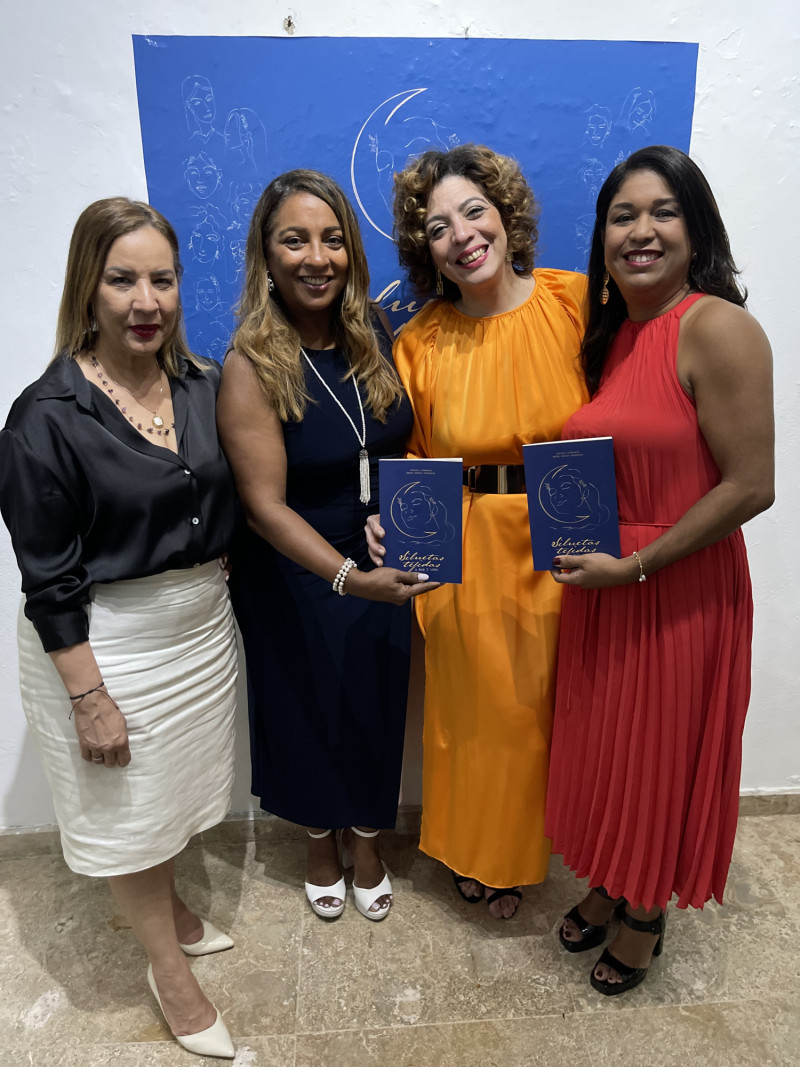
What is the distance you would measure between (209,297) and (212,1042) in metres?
1.92

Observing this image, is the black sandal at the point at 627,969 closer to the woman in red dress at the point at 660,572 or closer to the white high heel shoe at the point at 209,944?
the woman in red dress at the point at 660,572

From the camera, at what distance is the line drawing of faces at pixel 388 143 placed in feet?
6.13

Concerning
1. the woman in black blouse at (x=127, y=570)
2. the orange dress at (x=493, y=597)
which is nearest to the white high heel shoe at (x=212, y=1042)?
the woman in black blouse at (x=127, y=570)

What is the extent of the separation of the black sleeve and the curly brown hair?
104 centimetres

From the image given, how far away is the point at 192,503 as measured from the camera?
59.0 inches

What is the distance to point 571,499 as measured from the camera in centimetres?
148

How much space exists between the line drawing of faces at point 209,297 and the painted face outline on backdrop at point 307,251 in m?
0.37

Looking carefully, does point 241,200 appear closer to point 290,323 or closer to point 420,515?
point 290,323

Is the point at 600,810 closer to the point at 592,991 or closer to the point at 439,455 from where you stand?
the point at 592,991

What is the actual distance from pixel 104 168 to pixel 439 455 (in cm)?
119

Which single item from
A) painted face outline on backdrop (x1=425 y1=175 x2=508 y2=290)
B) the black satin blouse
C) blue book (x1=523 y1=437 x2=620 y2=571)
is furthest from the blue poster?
blue book (x1=523 y1=437 x2=620 y2=571)

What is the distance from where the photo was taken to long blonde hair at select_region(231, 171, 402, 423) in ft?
5.30

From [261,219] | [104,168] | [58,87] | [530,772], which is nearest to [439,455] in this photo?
[261,219]

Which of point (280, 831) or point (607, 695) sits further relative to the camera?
point (280, 831)
